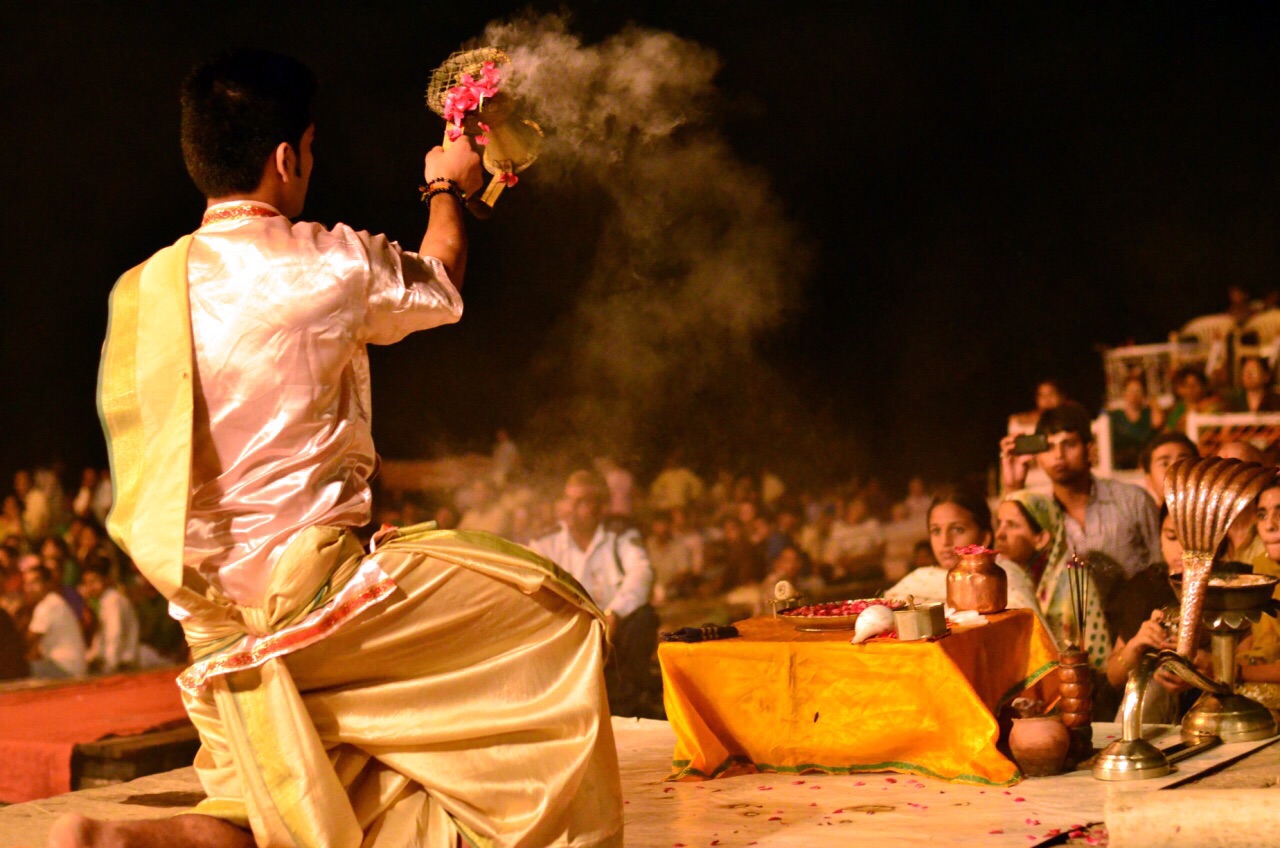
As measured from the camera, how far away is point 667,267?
337 inches

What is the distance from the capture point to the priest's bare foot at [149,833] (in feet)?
8.26

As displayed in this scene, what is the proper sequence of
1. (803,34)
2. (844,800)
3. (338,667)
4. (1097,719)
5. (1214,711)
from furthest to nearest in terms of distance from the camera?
1. (803,34)
2. (1097,719)
3. (1214,711)
4. (844,800)
5. (338,667)

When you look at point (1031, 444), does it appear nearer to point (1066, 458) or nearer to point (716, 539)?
point (1066, 458)

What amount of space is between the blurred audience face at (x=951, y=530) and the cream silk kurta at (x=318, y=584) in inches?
153

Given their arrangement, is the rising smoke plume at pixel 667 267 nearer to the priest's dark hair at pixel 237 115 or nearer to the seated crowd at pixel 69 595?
the seated crowd at pixel 69 595

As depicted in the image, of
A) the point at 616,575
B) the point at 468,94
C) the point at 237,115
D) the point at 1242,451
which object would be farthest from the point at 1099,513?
the point at 237,115

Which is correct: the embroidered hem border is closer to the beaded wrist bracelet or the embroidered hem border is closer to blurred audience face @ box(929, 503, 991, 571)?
the beaded wrist bracelet

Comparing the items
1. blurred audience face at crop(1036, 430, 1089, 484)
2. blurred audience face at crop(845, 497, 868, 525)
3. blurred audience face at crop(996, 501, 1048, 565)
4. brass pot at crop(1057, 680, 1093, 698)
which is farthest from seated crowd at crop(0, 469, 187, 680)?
brass pot at crop(1057, 680, 1093, 698)

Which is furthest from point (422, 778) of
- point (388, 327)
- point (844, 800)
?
point (844, 800)

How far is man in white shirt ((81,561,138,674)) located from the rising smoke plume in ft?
8.98

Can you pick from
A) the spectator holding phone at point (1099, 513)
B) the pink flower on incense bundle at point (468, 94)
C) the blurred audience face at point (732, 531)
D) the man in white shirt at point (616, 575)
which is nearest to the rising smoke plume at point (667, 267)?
the man in white shirt at point (616, 575)

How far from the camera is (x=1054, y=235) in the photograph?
24.7 ft

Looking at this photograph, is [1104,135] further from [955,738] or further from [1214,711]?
[955,738]

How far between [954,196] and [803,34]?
1.44m
